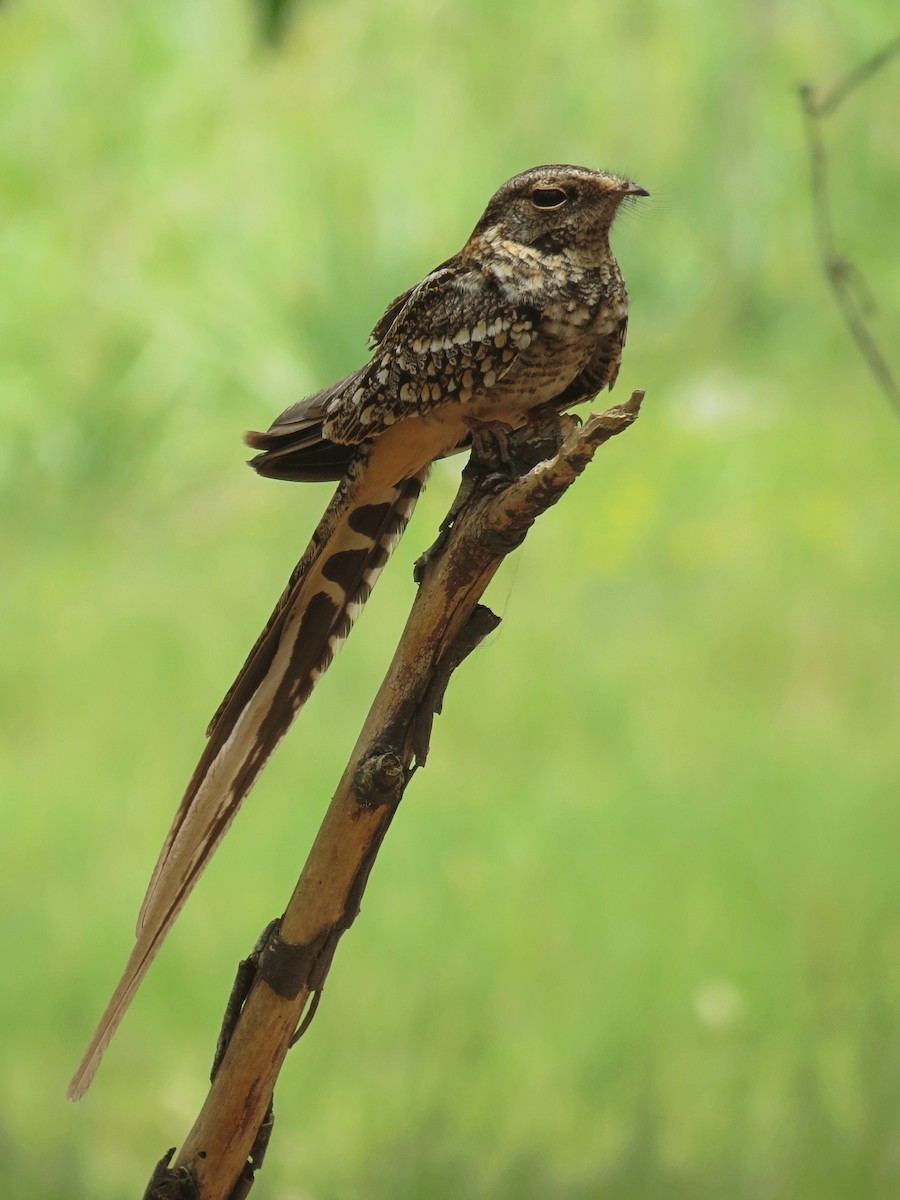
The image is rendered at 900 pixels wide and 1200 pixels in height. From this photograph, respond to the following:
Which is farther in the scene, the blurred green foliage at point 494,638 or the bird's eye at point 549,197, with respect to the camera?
the blurred green foliage at point 494,638

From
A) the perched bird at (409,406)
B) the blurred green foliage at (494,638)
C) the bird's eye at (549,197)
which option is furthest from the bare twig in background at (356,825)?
the blurred green foliage at (494,638)

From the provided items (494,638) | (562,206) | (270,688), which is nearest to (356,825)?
(270,688)

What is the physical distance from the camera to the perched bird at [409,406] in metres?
1.11

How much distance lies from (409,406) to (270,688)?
26 cm

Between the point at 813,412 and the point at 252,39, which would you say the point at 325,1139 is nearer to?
the point at 813,412

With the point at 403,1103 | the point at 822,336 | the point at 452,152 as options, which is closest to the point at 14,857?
the point at 403,1103

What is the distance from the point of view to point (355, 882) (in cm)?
114

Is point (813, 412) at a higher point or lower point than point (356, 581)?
higher

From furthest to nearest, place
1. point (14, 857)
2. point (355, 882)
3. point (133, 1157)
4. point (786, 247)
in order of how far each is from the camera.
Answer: point (786, 247), point (14, 857), point (133, 1157), point (355, 882)

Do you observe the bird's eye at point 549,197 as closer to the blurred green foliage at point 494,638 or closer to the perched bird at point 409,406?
the perched bird at point 409,406

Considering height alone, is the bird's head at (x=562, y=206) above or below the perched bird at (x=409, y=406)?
above

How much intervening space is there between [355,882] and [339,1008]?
37.7 inches

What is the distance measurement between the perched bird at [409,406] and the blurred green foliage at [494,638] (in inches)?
37.2

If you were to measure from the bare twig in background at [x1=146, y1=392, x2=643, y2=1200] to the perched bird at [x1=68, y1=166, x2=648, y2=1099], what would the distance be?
0.18ft
